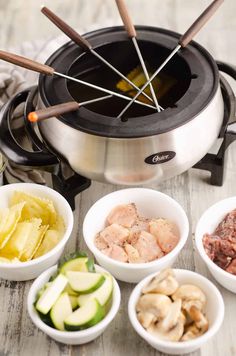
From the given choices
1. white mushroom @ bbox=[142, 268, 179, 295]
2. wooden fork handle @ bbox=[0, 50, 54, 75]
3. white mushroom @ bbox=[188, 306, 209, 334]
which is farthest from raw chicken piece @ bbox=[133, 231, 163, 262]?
wooden fork handle @ bbox=[0, 50, 54, 75]

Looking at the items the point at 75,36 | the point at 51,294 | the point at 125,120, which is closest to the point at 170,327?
the point at 51,294

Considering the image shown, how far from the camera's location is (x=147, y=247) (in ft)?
6.23

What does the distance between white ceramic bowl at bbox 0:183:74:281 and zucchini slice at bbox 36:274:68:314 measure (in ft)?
0.39

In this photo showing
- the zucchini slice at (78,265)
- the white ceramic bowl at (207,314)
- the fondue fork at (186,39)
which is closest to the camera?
the white ceramic bowl at (207,314)

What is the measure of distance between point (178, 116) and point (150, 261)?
38 cm

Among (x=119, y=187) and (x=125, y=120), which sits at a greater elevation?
(x=125, y=120)

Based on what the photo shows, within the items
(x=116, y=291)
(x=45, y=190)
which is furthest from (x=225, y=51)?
(x=116, y=291)

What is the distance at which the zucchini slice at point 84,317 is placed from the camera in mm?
1686

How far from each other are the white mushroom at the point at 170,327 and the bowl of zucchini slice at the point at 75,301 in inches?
4.2

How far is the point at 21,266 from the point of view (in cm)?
184

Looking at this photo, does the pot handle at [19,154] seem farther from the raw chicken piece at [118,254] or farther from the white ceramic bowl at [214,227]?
the white ceramic bowl at [214,227]

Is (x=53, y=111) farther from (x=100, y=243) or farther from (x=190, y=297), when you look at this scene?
(x=190, y=297)

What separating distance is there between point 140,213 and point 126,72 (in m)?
0.46

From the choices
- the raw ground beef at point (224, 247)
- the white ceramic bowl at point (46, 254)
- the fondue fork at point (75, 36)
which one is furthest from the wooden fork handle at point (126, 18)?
the raw ground beef at point (224, 247)
